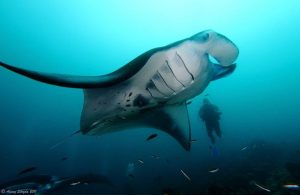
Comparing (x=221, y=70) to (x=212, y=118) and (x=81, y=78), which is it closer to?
(x=81, y=78)

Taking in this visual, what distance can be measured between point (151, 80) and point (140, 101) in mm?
446

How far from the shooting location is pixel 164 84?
2.83 m

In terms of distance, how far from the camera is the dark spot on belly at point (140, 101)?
304cm

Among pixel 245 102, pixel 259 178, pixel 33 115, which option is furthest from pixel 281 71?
pixel 33 115

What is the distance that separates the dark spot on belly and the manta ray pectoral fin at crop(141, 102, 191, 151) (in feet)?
2.15

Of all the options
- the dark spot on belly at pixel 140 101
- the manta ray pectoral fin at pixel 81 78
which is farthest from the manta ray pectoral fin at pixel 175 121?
the manta ray pectoral fin at pixel 81 78

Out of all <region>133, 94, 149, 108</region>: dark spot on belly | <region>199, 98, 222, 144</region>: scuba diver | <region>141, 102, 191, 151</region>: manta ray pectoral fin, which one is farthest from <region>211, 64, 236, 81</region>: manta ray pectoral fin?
<region>199, 98, 222, 144</region>: scuba diver

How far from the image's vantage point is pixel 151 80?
9.17 feet

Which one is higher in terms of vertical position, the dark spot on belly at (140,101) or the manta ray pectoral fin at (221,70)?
the manta ray pectoral fin at (221,70)

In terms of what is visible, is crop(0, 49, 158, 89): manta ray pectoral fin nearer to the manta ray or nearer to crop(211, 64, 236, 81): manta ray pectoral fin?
the manta ray

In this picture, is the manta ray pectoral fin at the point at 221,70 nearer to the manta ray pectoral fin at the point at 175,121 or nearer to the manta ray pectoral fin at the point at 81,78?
the manta ray pectoral fin at the point at 175,121

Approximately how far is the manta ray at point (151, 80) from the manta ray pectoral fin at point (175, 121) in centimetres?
4

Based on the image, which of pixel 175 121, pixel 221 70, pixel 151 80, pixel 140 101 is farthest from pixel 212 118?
pixel 151 80

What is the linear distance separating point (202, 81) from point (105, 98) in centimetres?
142
